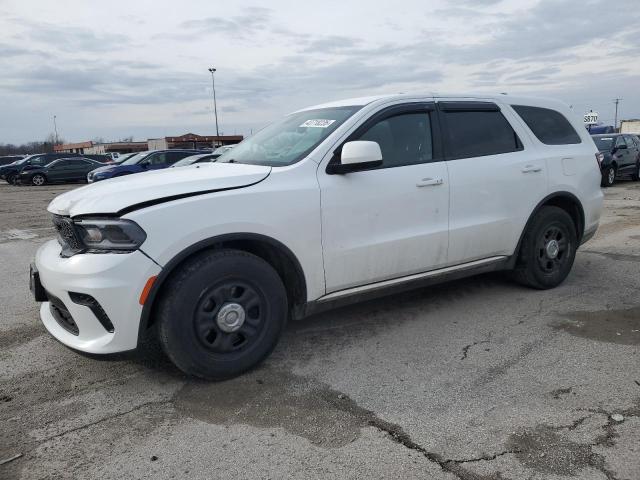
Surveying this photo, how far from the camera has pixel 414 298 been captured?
5.11 m

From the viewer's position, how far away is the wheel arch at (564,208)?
4.94 meters

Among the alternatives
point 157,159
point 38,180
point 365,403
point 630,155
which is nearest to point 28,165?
point 38,180

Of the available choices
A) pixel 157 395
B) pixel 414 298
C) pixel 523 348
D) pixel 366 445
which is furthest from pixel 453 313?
pixel 157 395

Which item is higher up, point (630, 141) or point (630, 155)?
point (630, 141)

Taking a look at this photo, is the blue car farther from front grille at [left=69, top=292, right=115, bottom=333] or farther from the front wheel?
front grille at [left=69, top=292, right=115, bottom=333]

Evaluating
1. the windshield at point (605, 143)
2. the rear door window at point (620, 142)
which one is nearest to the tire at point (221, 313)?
the windshield at point (605, 143)

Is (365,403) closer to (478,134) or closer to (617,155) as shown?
(478,134)

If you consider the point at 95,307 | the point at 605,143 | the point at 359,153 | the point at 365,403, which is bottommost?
the point at 365,403

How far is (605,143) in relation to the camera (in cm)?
1656

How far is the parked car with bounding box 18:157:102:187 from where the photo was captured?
24719 mm

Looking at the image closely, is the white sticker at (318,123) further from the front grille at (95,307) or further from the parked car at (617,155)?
the parked car at (617,155)

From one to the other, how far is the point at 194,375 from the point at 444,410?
152cm

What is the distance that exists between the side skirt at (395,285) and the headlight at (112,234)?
4.13 feet

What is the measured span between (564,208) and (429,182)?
199cm
